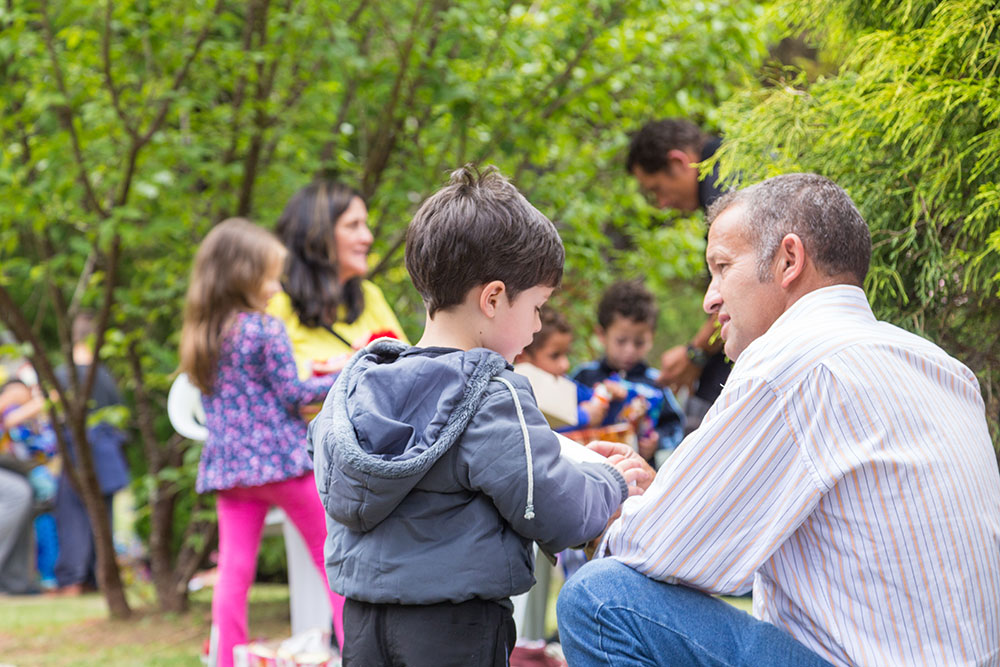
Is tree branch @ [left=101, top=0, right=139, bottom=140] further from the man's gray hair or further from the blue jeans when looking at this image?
the blue jeans

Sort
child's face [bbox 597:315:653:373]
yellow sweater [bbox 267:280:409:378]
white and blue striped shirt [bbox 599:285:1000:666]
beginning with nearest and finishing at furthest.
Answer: white and blue striped shirt [bbox 599:285:1000:666] < yellow sweater [bbox 267:280:409:378] < child's face [bbox 597:315:653:373]

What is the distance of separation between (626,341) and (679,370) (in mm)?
462

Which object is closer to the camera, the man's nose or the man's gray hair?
the man's gray hair

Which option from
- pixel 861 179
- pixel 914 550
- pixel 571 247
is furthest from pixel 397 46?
pixel 914 550

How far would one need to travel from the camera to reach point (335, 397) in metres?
2.10

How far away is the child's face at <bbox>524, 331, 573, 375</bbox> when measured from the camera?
432 centimetres

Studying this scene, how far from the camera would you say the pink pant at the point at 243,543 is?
3.47 metres

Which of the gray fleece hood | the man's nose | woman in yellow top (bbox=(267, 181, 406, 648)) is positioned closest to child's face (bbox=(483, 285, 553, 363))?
the gray fleece hood

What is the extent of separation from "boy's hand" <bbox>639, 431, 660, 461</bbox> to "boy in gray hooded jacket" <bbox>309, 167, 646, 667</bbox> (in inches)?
81.0

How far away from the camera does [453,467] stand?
1967 millimetres

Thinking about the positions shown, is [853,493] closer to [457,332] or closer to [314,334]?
[457,332]

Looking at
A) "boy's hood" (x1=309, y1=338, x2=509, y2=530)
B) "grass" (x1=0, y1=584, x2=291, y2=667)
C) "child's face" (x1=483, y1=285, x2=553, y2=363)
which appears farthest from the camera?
"grass" (x1=0, y1=584, x2=291, y2=667)

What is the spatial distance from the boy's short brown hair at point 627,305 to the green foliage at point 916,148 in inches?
71.8

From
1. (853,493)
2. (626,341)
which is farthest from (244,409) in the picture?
(853,493)
